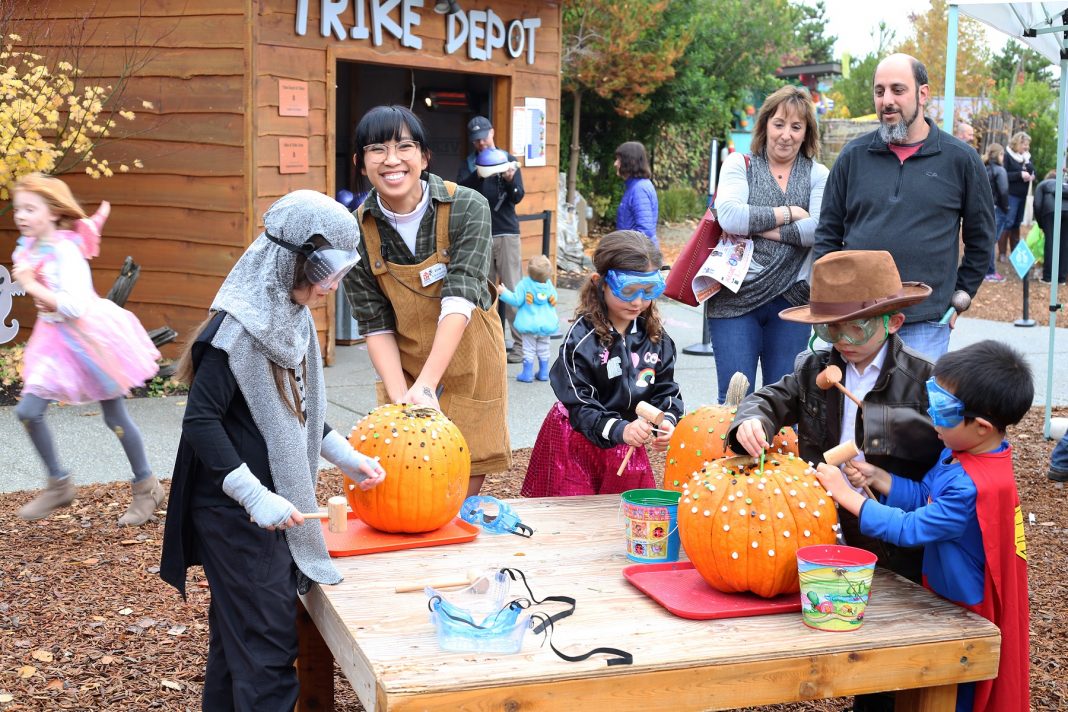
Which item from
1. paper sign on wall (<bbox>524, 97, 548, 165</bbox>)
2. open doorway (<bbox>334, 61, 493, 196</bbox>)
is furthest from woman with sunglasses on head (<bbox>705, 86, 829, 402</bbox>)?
open doorway (<bbox>334, 61, 493, 196</bbox>)

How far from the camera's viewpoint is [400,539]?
10.9 feet

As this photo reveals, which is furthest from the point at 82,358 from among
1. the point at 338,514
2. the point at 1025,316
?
the point at 1025,316

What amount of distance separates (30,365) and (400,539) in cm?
258

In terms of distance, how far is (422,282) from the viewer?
407cm

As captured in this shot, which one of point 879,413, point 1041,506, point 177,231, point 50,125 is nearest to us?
point 879,413

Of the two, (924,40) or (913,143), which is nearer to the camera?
(913,143)

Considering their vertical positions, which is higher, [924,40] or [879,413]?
[924,40]

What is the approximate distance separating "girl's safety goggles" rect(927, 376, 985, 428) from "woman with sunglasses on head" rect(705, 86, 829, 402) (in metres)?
2.15

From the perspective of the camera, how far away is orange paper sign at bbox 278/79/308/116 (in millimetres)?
8445

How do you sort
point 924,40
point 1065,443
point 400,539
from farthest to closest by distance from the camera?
point 924,40
point 1065,443
point 400,539

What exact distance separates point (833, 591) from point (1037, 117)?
23.3 metres

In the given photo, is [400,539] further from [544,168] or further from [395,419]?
[544,168]

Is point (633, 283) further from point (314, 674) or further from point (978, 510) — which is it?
point (314, 674)

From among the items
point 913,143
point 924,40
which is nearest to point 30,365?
point 913,143
